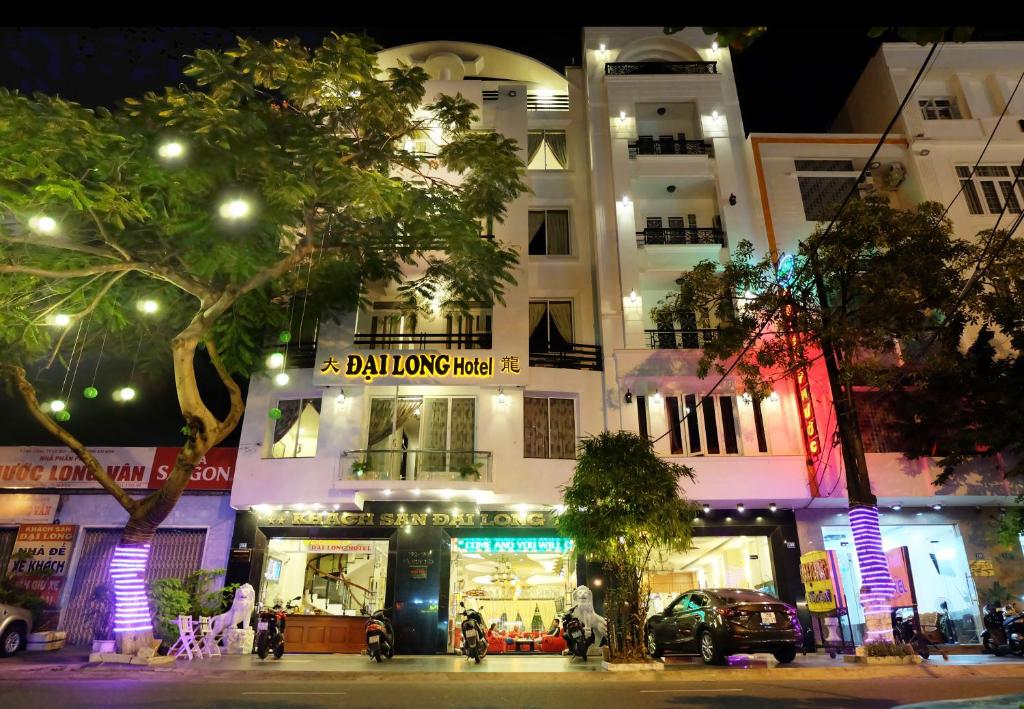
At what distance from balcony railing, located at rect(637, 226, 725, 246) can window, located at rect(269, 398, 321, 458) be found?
10940 mm

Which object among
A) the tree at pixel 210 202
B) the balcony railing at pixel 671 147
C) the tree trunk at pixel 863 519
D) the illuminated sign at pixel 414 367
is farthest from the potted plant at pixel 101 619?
the balcony railing at pixel 671 147

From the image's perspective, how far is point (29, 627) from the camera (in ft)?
45.5

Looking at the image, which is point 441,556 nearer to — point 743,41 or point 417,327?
point 417,327

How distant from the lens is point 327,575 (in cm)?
1716

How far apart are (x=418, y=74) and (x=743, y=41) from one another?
34.0ft

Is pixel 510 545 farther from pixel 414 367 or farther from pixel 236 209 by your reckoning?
pixel 236 209

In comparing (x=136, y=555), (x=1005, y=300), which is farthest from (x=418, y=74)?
(x=1005, y=300)

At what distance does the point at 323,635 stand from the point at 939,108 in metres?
25.6

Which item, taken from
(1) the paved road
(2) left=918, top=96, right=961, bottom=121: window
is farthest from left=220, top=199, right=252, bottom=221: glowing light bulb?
(2) left=918, top=96, right=961, bottom=121: window

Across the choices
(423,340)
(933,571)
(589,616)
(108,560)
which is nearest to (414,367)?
(423,340)

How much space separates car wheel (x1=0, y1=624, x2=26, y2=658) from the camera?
42.6ft

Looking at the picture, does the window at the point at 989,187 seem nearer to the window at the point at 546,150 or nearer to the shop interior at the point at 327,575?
the window at the point at 546,150

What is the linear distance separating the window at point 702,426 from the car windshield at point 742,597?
4.98m

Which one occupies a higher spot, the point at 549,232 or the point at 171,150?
the point at 549,232
